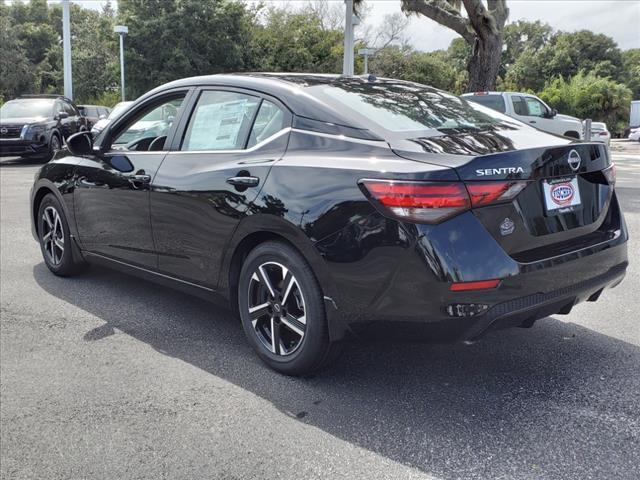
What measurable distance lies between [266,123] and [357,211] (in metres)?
0.97

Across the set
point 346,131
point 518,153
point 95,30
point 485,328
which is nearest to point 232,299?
point 346,131

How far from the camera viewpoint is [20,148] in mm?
15984

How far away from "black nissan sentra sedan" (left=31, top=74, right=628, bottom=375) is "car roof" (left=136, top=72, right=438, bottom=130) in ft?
0.04

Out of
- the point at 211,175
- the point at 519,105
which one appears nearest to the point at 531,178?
the point at 211,175

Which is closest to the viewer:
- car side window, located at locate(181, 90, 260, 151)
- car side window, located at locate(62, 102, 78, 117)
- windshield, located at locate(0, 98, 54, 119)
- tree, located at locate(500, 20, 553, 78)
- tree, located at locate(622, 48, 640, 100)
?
car side window, located at locate(181, 90, 260, 151)

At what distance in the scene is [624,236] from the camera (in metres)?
3.52

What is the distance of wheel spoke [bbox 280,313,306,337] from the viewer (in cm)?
328

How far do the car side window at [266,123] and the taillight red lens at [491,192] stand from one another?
3.90 feet

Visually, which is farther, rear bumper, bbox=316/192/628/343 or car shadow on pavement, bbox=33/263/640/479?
rear bumper, bbox=316/192/628/343

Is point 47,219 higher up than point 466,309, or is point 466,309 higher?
point 466,309

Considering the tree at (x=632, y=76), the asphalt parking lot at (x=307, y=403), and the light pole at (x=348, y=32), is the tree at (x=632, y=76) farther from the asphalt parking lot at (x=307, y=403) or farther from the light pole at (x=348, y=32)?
the asphalt parking lot at (x=307, y=403)

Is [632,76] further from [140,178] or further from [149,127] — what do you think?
[140,178]

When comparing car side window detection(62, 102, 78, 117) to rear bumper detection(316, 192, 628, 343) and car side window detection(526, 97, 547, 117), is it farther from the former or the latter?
rear bumper detection(316, 192, 628, 343)

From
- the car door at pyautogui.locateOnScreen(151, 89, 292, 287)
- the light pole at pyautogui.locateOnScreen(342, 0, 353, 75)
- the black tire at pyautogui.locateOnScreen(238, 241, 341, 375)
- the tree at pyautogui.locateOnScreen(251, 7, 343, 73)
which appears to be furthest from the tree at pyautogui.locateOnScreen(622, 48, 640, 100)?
the black tire at pyautogui.locateOnScreen(238, 241, 341, 375)
